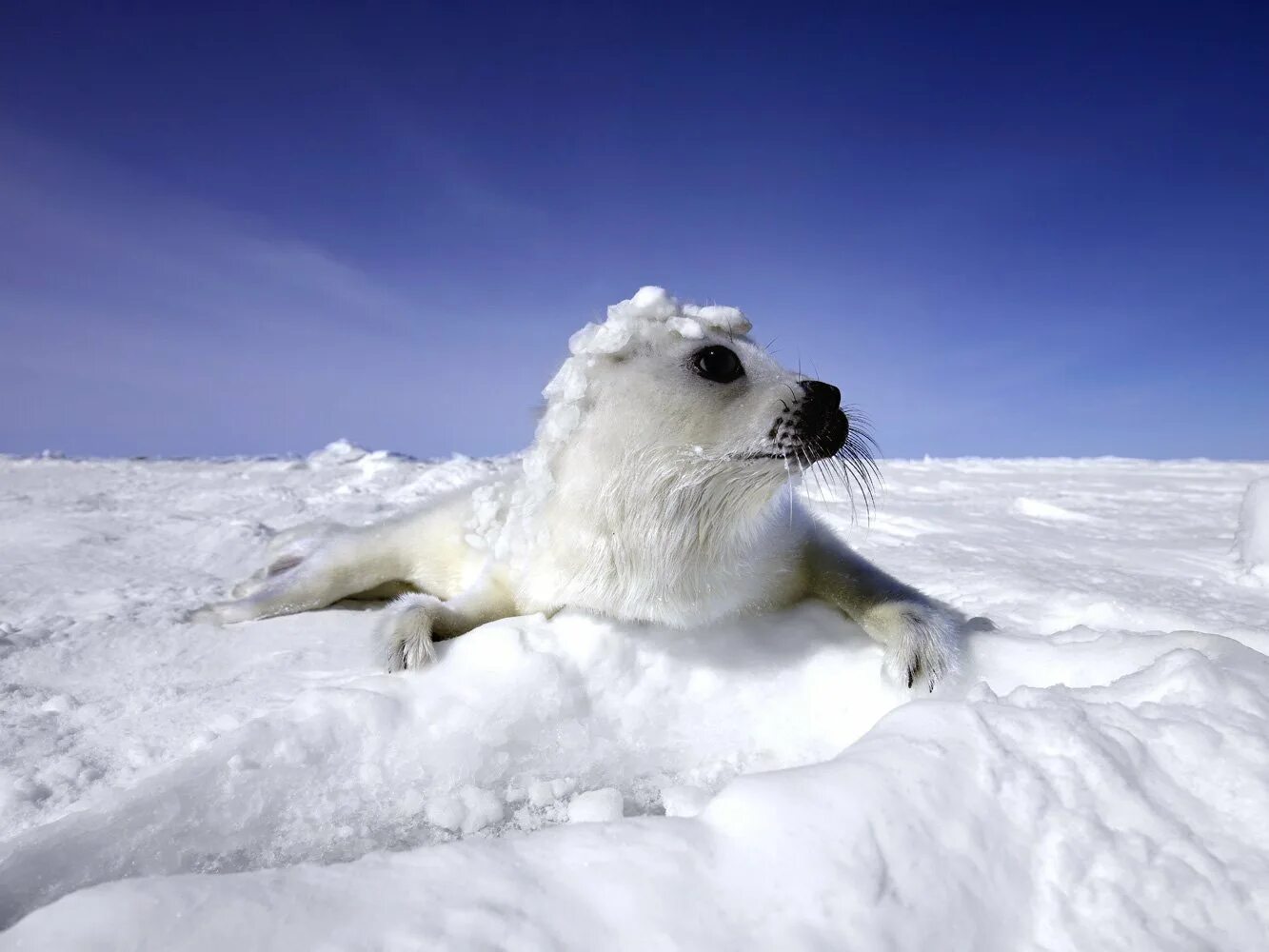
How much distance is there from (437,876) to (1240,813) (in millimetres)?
979

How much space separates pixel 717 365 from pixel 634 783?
1041 mm

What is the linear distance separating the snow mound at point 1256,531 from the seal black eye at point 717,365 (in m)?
2.56

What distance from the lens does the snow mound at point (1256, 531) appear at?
9.83 feet

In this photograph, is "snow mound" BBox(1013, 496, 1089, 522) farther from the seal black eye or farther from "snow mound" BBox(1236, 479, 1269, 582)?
the seal black eye

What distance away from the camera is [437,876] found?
796 millimetres

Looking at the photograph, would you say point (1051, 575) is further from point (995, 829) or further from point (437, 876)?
point (437, 876)

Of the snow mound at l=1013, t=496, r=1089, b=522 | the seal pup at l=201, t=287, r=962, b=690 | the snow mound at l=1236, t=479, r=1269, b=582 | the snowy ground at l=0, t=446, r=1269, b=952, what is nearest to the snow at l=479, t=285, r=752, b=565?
the seal pup at l=201, t=287, r=962, b=690

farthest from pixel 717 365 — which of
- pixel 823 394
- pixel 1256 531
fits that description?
pixel 1256 531

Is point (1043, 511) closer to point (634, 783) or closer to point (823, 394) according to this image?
point (823, 394)

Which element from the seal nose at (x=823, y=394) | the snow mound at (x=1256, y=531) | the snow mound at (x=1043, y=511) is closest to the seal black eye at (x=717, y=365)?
the seal nose at (x=823, y=394)

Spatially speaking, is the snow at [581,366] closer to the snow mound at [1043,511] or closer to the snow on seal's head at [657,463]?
the snow on seal's head at [657,463]

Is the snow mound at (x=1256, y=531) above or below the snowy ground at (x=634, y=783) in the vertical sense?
above

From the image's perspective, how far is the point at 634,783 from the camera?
1.40m

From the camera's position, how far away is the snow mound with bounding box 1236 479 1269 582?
9.83 ft
